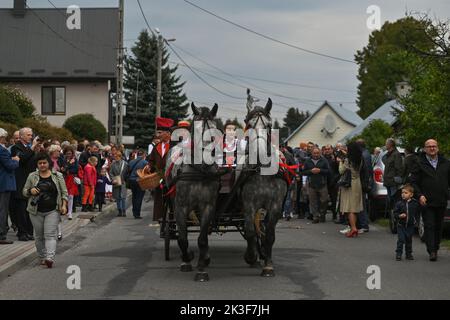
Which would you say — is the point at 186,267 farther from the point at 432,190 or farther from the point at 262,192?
the point at 432,190

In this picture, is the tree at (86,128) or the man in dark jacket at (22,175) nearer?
the man in dark jacket at (22,175)

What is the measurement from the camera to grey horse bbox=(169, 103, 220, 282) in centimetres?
1089

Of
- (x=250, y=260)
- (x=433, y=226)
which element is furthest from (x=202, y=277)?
(x=433, y=226)

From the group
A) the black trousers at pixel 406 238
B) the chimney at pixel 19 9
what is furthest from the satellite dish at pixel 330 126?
the black trousers at pixel 406 238

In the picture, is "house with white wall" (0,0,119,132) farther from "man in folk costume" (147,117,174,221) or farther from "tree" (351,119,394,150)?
"man in folk costume" (147,117,174,221)

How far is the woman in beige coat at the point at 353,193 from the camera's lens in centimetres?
1761

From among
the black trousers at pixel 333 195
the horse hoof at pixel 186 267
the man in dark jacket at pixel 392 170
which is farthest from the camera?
the black trousers at pixel 333 195

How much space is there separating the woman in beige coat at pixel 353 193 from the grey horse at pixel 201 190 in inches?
277

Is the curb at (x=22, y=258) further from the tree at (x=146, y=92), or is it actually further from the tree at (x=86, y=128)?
the tree at (x=146, y=92)

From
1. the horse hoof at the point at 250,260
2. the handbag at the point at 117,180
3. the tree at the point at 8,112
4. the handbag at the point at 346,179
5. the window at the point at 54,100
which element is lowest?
the horse hoof at the point at 250,260

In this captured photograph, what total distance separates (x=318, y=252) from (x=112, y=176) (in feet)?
34.0

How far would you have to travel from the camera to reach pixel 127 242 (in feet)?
53.4
